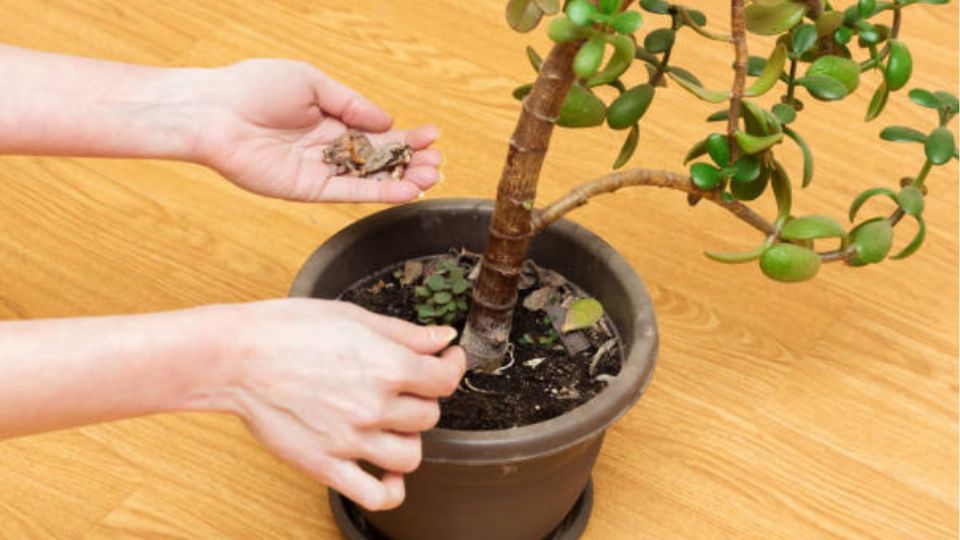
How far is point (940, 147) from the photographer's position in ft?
3.63

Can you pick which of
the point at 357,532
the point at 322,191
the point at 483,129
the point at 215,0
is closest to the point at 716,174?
the point at 322,191

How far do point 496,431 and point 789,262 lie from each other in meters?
0.30

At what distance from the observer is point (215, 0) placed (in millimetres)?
1985

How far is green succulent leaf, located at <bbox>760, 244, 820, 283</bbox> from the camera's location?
42.7 inches

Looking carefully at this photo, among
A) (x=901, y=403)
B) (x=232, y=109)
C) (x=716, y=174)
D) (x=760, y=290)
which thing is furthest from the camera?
(x=760, y=290)

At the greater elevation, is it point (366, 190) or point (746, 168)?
point (746, 168)

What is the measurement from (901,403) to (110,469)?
3.11 feet

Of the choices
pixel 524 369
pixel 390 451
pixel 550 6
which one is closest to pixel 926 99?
pixel 550 6

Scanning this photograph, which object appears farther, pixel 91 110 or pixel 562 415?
pixel 91 110

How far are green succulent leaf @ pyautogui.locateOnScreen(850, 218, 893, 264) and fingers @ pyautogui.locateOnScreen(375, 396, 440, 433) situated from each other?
1.43 feet

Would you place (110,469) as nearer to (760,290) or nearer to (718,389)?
(718,389)

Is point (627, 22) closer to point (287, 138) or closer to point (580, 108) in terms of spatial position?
point (580, 108)

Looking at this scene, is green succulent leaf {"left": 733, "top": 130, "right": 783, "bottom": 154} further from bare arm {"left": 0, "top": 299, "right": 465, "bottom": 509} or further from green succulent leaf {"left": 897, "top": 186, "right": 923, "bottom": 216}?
bare arm {"left": 0, "top": 299, "right": 465, "bottom": 509}

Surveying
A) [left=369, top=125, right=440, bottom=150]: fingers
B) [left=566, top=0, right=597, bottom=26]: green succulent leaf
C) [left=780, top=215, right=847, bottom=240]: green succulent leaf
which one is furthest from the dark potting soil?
[left=566, top=0, right=597, bottom=26]: green succulent leaf
